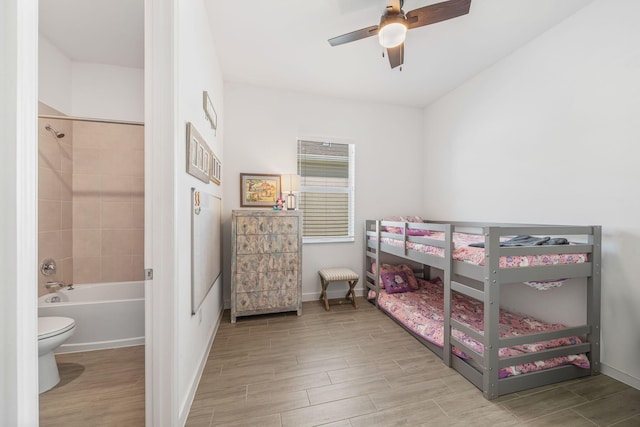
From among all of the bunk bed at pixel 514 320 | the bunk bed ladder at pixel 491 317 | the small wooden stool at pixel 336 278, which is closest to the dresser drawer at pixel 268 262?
the small wooden stool at pixel 336 278

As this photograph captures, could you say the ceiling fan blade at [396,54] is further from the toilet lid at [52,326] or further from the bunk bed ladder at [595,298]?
the toilet lid at [52,326]

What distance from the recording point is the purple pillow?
2.99 meters

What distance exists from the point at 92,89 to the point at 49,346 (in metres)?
2.36

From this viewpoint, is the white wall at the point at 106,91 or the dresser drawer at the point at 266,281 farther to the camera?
the dresser drawer at the point at 266,281

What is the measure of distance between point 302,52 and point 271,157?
1.22 metres

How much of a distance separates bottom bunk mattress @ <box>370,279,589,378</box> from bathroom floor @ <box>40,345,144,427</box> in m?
2.14

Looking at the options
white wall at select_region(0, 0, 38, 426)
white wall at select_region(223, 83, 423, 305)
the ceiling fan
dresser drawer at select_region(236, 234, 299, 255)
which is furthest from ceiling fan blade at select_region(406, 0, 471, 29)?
dresser drawer at select_region(236, 234, 299, 255)

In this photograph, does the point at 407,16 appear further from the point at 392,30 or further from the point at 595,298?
the point at 595,298

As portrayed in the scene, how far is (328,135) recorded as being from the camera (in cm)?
333

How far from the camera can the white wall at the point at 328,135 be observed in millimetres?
3023

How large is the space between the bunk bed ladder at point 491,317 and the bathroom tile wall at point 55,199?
→ 11.6 feet

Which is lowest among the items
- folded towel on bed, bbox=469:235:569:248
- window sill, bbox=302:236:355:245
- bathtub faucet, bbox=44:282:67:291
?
bathtub faucet, bbox=44:282:67:291

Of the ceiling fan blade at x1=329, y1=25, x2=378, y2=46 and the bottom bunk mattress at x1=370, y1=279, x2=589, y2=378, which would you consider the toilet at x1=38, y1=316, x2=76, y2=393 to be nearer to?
the bottom bunk mattress at x1=370, y1=279, x2=589, y2=378

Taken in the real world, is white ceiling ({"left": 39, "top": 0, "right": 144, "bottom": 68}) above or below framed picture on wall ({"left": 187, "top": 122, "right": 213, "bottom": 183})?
above
